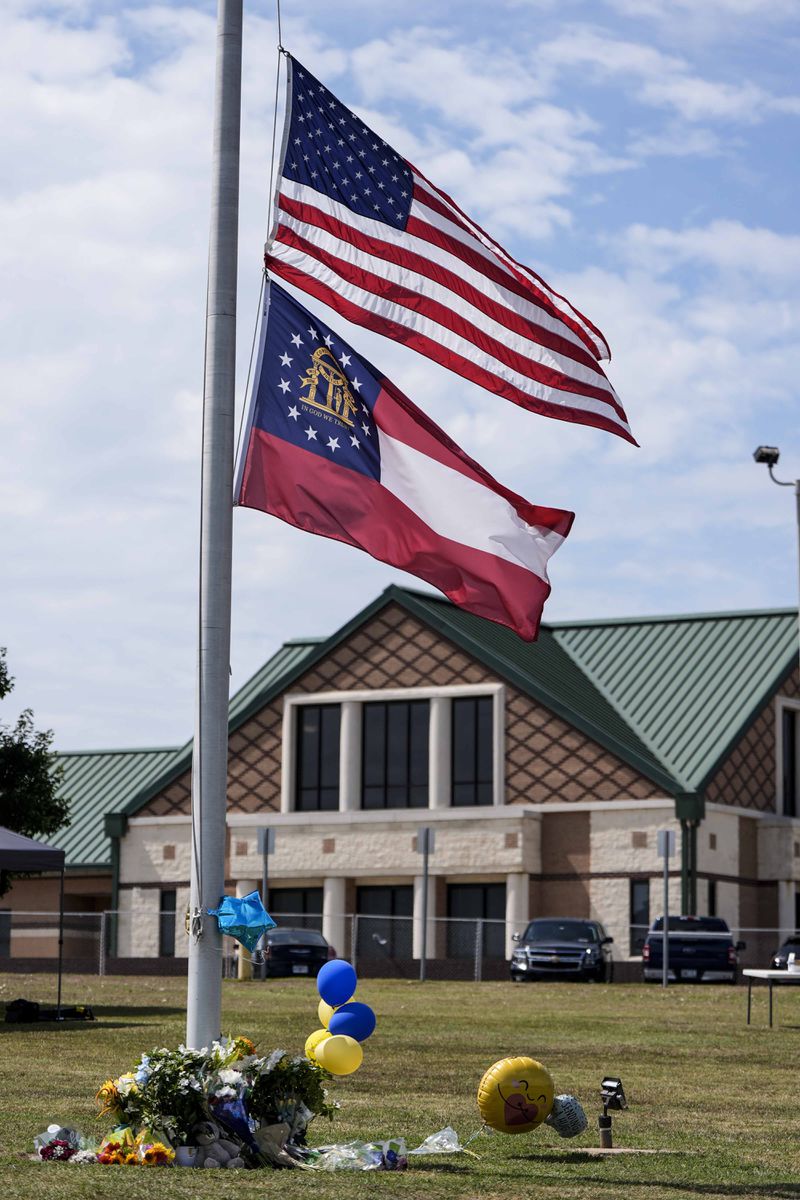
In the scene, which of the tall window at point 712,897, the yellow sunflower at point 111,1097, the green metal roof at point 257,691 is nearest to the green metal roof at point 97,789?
the green metal roof at point 257,691

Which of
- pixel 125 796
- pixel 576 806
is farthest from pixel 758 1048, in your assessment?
pixel 125 796

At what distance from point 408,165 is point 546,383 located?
1.89 meters

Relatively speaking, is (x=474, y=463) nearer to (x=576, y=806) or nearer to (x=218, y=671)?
(x=218, y=671)

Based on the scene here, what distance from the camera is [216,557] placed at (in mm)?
12859

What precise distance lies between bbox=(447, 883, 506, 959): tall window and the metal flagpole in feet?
115

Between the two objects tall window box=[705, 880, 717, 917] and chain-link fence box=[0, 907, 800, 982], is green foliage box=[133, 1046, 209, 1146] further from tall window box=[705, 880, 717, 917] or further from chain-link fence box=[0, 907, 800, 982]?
tall window box=[705, 880, 717, 917]

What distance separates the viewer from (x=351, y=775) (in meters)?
51.8

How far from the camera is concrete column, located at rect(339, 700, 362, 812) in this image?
5175cm

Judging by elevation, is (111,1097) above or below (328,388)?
below

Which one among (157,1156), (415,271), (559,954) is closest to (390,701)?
(559,954)

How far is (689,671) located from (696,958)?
545 inches

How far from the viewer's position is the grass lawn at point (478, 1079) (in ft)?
38.3

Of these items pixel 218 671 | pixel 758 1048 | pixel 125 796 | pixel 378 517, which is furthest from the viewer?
pixel 125 796

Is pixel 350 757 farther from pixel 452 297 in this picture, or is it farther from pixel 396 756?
pixel 452 297
